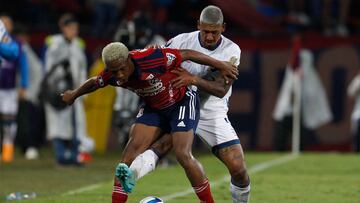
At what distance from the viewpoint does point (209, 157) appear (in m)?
22.0

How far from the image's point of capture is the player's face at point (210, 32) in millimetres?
12031

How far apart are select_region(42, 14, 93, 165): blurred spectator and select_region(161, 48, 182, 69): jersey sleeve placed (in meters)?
7.45

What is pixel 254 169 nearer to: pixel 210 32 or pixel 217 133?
pixel 217 133

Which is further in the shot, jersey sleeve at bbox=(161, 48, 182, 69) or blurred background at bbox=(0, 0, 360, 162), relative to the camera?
blurred background at bbox=(0, 0, 360, 162)

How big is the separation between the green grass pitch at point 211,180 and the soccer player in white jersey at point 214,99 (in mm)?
1370

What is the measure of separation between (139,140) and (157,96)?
1.63 ft

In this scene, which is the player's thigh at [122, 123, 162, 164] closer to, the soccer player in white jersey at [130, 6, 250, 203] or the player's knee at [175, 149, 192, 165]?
the soccer player in white jersey at [130, 6, 250, 203]

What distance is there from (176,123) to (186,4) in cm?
1451

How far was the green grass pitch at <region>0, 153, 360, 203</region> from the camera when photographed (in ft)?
46.1

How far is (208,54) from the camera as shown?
12.4 metres

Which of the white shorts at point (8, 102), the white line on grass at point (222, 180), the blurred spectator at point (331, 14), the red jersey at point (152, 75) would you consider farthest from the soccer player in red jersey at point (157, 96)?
the blurred spectator at point (331, 14)

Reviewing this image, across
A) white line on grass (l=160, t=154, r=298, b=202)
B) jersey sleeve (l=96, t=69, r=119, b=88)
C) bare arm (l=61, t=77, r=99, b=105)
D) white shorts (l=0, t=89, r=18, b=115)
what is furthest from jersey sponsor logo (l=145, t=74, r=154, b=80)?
white shorts (l=0, t=89, r=18, b=115)

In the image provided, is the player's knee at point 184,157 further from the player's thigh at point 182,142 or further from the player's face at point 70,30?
the player's face at point 70,30

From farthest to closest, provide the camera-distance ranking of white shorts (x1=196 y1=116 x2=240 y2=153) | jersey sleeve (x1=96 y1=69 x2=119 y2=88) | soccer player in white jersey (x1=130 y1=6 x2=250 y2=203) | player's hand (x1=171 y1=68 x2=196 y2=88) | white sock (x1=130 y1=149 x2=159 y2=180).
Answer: white shorts (x1=196 y1=116 x2=240 y2=153) → soccer player in white jersey (x1=130 y1=6 x2=250 y2=203) → player's hand (x1=171 y1=68 x2=196 y2=88) → jersey sleeve (x1=96 y1=69 x2=119 y2=88) → white sock (x1=130 y1=149 x2=159 y2=180)
